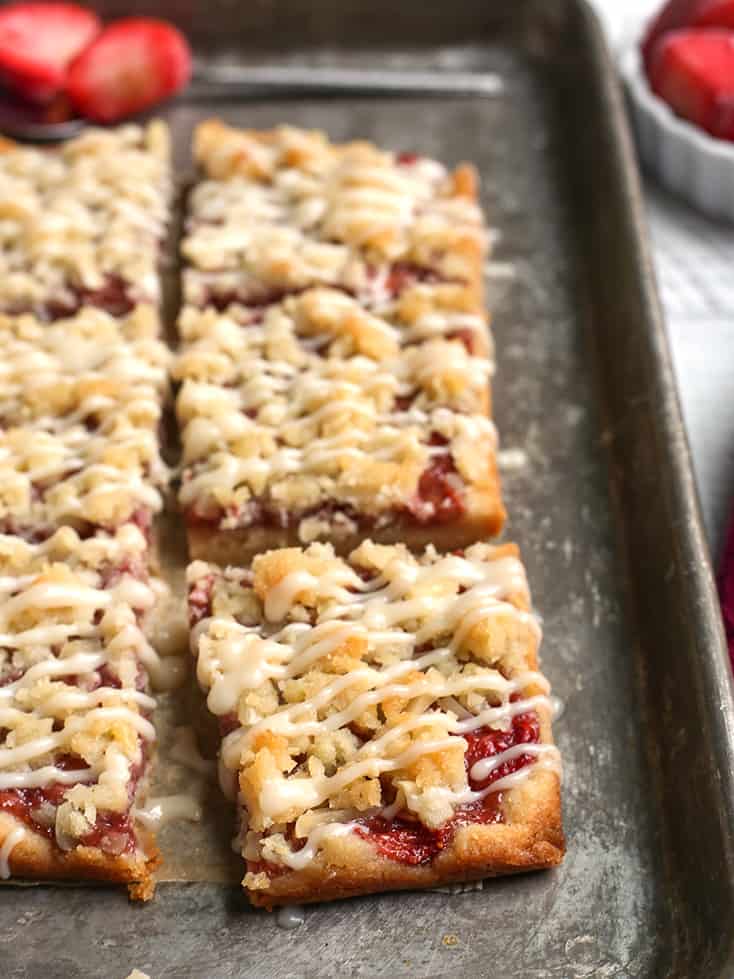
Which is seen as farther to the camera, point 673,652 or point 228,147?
point 228,147

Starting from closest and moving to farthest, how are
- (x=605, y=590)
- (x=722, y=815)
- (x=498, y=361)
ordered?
(x=722, y=815) < (x=605, y=590) < (x=498, y=361)

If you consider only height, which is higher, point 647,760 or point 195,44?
point 195,44

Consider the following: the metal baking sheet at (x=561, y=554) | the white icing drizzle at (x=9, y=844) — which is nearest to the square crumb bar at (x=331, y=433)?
the metal baking sheet at (x=561, y=554)

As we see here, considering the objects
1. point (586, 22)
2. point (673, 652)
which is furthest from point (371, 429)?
point (586, 22)

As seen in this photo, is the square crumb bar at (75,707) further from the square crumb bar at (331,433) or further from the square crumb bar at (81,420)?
the square crumb bar at (331,433)

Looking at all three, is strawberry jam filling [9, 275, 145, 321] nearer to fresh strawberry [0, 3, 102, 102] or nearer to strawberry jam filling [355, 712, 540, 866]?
fresh strawberry [0, 3, 102, 102]

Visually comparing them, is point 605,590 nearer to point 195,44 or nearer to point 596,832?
point 596,832
